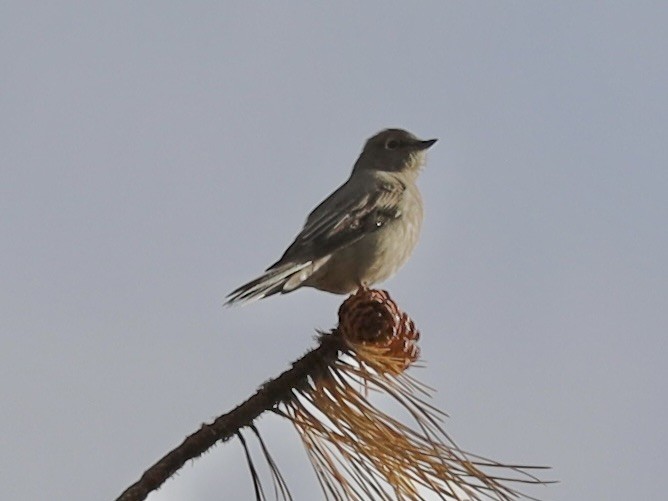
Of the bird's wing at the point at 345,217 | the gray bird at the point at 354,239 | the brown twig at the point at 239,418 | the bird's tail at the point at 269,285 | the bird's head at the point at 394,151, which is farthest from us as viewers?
the bird's head at the point at 394,151

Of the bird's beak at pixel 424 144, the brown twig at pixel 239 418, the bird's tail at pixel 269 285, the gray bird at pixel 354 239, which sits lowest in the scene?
the brown twig at pixel 239 418

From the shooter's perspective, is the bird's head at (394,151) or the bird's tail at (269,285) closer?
the bird's tail at (269,285)

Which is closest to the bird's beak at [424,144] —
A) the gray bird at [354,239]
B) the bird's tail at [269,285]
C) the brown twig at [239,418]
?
the gray bird at [354,239]

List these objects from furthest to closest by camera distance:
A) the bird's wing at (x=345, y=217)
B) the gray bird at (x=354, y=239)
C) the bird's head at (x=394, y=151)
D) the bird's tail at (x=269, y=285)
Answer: the bird's head at (x=394, y=151) < the bird's wing at (x=345, y=217) < the gray bird at (x=354, y=239) < the bird's tail at (x=269, y=285)

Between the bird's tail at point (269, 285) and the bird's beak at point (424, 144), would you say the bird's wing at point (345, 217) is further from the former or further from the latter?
the bird's beak at point (424, 144)

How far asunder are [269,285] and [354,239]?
1044 mm

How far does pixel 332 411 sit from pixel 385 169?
4.22 metres

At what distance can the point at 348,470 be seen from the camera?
2732 mm

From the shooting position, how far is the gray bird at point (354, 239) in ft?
16.2

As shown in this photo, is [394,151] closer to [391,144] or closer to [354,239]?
[391,144]

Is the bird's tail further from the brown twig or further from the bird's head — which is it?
the bird's head

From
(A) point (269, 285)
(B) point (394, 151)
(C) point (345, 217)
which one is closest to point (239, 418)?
(A) point (269, 285)

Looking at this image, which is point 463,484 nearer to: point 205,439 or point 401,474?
point 401,474

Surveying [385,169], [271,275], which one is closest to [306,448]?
[271,275]
